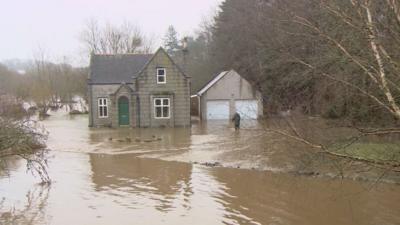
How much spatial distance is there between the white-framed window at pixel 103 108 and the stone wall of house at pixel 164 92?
3.56m

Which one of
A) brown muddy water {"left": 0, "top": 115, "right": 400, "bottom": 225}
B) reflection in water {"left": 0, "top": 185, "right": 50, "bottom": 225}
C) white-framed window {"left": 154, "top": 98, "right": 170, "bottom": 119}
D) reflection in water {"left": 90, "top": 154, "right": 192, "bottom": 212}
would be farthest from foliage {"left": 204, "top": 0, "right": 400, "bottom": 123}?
white-framed window {"left": 154, "top": 98, "right": 170, "bottom": 119}

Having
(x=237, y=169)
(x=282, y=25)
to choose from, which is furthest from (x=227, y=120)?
(x=282, y=25)

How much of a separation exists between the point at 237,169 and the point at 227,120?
2625 centimetres

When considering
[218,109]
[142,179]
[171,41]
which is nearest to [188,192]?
[142,179]

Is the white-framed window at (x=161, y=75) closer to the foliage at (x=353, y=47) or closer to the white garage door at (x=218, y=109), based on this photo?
the white garage door at (x=218, y=109)

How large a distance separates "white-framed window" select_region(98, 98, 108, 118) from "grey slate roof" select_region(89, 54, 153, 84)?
152 cm

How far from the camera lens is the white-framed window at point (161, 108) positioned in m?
40.9

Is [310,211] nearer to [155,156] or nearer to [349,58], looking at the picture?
[349,58]

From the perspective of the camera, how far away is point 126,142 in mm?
30297

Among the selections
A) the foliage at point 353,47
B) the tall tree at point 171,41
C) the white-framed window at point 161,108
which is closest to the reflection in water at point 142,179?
the foliage at point 353,47

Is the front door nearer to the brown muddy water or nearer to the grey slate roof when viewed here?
the grey slate roof

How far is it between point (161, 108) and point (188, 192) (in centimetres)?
2516

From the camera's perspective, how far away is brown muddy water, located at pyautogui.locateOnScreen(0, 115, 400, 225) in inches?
507

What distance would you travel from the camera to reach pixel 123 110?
41188mm
